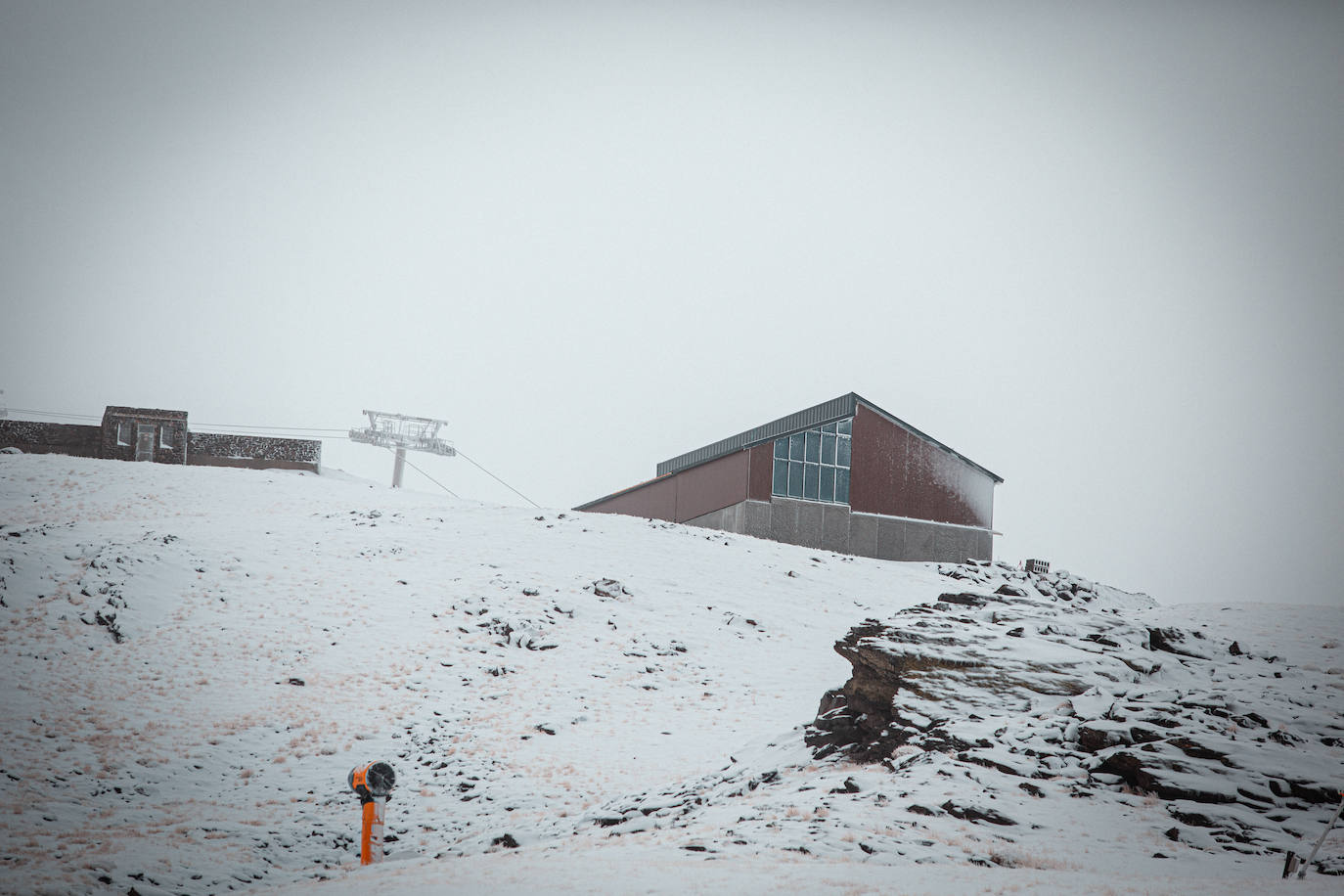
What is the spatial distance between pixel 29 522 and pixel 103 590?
1350 cm

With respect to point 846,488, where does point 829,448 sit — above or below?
above

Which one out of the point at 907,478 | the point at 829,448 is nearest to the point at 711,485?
the point at 829,448

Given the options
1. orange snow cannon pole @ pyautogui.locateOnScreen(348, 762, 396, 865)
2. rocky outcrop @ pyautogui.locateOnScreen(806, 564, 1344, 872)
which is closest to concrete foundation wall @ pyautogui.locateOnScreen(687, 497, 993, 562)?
rocky outcrop @ pyautogui.locateOnScreen(806, 564, 1344, 872)

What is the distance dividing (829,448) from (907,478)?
493cm

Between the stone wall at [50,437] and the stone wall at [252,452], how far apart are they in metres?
5.54

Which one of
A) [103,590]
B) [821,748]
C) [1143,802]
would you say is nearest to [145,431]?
[103,590]

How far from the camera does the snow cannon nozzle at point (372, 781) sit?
1256cm

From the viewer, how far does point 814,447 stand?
148 feet

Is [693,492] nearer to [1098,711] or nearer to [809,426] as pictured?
[809,426]

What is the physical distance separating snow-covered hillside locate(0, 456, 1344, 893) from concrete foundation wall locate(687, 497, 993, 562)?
7995mm

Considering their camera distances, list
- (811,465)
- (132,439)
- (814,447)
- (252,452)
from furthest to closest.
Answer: (252,452) < (132,439) < (814,447) < (811,465)

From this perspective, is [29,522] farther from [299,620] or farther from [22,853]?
[22,853]

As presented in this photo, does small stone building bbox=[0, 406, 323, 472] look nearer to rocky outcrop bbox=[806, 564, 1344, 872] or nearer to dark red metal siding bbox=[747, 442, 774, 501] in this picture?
dark red metal siding bbox=[747, 442, 774, 501]

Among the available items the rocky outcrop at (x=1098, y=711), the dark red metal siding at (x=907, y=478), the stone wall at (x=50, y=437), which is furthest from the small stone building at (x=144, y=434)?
the rocky outcrop at (x=1098, y=711)
